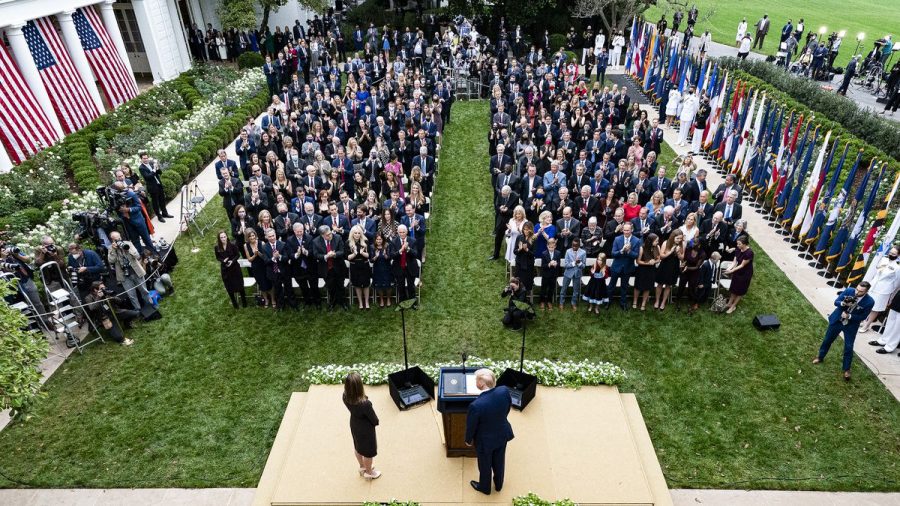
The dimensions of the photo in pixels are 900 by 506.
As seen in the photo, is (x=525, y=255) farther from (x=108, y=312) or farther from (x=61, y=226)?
(x=61, y=226)

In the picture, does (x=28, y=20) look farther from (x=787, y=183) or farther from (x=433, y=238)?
(x=787, y=183)

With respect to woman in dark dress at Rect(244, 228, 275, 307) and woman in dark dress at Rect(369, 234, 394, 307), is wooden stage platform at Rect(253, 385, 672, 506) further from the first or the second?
woman in dark dress at Rect(244, 228, 275, 307)

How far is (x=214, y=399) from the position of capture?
8.84m

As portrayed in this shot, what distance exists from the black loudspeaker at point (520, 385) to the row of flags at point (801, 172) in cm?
689

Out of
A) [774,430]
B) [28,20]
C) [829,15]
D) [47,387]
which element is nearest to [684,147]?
[774,430]

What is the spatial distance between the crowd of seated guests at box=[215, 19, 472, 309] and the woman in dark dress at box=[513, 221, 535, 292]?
1.89 metres

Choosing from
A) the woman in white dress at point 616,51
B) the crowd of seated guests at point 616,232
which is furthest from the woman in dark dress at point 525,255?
the woman in white dress at point 616,51

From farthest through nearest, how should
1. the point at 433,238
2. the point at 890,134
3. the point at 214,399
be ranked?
the point at 890,134
the point at 433,238
the point at 214,399

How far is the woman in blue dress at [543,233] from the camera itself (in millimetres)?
10398

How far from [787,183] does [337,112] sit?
12439 millimetres

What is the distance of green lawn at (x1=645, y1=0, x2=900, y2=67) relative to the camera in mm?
36656

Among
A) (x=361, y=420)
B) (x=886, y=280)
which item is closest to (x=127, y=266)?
(x=361, y=420)

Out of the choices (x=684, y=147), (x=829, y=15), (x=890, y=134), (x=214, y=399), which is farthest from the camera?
(x=829, y=15)

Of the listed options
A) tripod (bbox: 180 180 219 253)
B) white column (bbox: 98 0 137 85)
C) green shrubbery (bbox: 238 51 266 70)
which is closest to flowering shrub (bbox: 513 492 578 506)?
tripod (bbox: 180 180 219 253)
